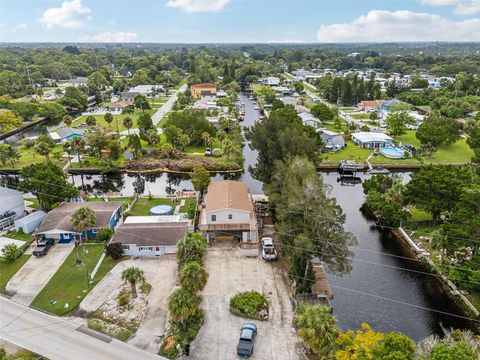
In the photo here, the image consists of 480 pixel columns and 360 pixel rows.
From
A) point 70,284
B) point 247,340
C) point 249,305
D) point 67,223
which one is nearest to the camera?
point 247,340

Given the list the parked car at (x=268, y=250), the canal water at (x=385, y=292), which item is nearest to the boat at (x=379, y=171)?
the canal water at (x=385, y=292)

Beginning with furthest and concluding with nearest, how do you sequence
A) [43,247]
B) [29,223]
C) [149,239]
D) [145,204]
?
1. [145,204]
2. [29,223]
3. [43,247]
4. [149,239]

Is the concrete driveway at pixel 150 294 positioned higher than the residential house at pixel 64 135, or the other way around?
the residential house at pixel 64 135

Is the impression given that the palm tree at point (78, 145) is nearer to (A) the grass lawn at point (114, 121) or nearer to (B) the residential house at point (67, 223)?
(A) the grass lawn at point (114, 121)

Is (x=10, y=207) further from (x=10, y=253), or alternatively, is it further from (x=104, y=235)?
(x=104, y=235)

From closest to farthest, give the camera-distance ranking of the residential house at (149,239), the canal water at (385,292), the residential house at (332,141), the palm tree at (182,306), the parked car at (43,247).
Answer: the palm tree at (182,306) < the canal water at (385,292) < the residential house at (149,239) < the parked car at (43,247) < the residential house at (332,141)

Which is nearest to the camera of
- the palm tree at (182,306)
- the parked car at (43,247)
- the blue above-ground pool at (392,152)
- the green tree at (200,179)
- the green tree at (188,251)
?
the palm tree at (182,306)

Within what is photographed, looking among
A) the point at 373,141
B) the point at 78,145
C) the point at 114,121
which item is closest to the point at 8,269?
the point at 78,145

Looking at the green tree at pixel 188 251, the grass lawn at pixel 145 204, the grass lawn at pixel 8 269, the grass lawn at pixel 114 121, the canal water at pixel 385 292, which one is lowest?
the canal water at pixel 385 292

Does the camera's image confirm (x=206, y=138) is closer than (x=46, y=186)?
No
